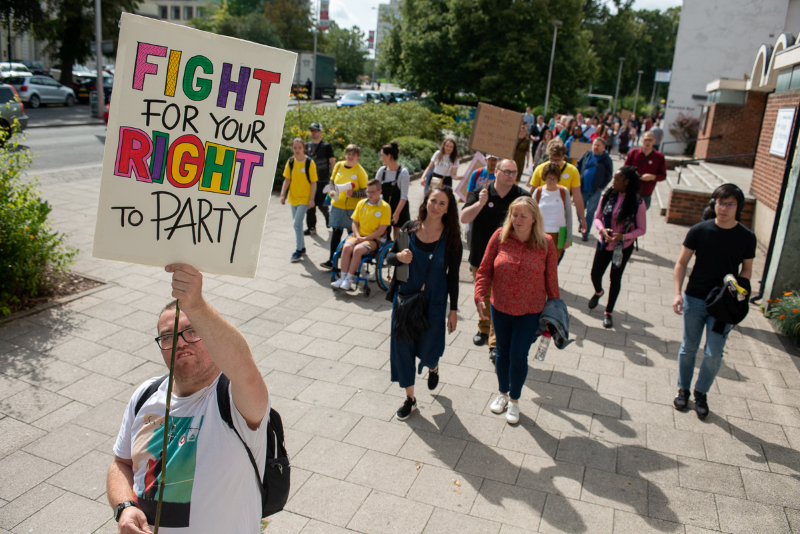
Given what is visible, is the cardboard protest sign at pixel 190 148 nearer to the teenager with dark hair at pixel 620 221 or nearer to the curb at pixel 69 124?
the teenager with dark hair at pixel 620 221

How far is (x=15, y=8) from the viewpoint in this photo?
110 feet

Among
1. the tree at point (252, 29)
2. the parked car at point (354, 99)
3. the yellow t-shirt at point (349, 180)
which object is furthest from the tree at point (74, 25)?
the yellow t-shirt at point (349, 180)

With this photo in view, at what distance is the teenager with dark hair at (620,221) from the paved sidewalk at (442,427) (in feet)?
2.28

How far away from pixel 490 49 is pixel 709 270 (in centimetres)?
3651

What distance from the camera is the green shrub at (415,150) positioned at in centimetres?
1734

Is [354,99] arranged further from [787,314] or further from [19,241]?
[787,314]

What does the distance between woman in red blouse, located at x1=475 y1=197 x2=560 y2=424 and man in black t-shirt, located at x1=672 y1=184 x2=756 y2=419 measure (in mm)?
1248

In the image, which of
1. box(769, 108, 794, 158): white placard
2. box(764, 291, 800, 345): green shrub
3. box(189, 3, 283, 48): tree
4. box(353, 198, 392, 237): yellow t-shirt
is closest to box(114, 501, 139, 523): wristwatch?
box(353, 198, 392, 237): yellow t-shirt

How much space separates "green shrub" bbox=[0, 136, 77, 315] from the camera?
6109 millimetres

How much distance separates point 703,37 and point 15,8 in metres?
37.0

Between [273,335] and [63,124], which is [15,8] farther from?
[273,335]

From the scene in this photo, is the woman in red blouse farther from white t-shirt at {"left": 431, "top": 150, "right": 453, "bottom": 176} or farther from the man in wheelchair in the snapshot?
white t-shirt at {"left": 431, "top": 150, "right": 453, "bottom": 176}

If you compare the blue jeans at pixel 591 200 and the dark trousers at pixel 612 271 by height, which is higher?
the blue jeans at pixel 591 200

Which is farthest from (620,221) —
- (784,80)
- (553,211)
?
(784,80)
